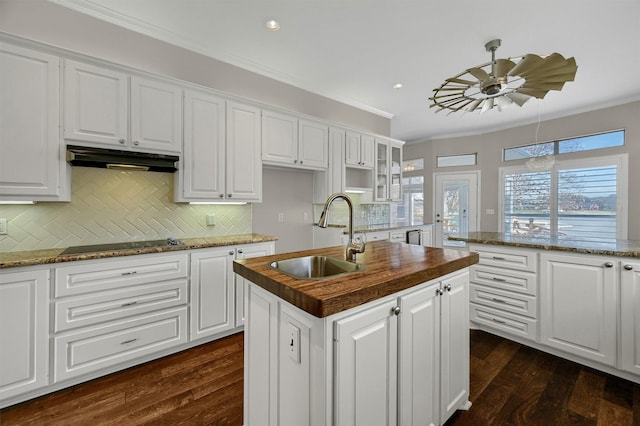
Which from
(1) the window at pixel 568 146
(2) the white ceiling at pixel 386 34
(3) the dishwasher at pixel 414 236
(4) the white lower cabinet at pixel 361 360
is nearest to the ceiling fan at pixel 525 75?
(2) the white ceiling at pixel 386 34

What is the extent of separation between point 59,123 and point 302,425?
100 inches

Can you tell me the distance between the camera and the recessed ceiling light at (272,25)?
2.42m

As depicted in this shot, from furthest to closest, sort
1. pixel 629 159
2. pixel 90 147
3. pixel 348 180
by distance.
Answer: pixel 348 180
pixel 629 159
pixel 90 147

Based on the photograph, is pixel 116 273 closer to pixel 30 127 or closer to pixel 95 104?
pixel 30 127

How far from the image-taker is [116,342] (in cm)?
209

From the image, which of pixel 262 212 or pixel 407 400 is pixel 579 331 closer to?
pixel 407 400

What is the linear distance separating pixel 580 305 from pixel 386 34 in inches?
113

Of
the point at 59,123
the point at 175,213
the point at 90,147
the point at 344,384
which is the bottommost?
the point at 344,384

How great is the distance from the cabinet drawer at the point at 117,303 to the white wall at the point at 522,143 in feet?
18.4

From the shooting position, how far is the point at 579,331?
2182mm

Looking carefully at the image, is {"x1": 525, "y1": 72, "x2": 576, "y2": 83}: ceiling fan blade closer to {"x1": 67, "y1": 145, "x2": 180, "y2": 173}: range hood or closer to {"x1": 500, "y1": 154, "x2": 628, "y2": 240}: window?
{"x1": 67, "y1": 145, "x2": 180, "y2": 173}: range hood

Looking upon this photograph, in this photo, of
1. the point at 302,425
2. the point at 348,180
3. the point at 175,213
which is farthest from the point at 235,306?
the point at 348,180

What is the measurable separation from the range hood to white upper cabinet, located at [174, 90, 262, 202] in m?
0.19

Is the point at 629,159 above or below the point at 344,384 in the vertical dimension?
above
